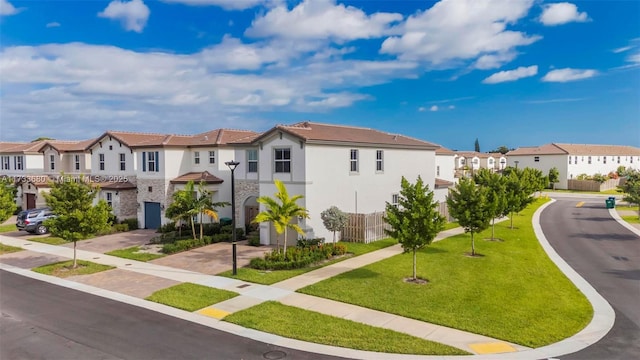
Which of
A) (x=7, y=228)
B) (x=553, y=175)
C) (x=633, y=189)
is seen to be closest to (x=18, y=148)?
(x=7, y=228)

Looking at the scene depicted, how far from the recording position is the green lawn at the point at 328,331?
1120 centimetres

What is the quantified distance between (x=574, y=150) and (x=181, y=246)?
6955cm

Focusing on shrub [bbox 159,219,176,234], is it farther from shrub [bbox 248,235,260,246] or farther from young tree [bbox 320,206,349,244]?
young tree [bbox 320,206,349,244]

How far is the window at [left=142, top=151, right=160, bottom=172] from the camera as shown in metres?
31.6

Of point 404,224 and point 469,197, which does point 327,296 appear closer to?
point 404,224

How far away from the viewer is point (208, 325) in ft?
43.1

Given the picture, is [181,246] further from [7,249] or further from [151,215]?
[7,249]

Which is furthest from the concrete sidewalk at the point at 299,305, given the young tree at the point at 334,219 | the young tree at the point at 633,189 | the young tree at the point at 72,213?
the young tree at the point at 633,189

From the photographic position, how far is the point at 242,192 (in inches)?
1143

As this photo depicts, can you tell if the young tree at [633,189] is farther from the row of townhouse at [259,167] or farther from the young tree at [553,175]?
the young tree at [553,175]

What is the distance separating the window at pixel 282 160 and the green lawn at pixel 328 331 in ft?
36.8

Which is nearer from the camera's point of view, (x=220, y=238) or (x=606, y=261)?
(x=606, y=261)

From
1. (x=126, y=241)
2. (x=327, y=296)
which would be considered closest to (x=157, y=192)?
(x=126, y=241)

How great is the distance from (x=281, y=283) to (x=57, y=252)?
15400 millimetres
